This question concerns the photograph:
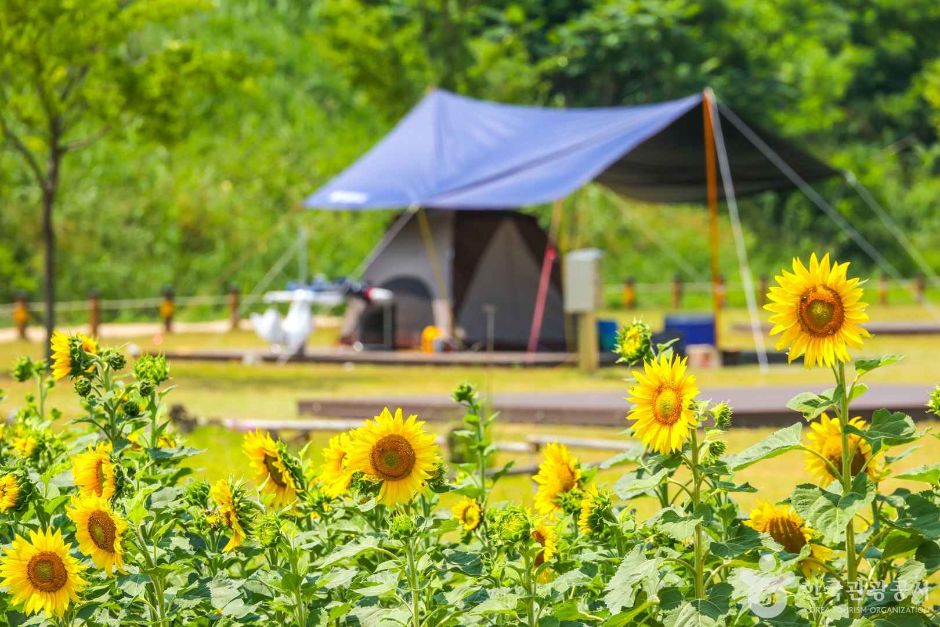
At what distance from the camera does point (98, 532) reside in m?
2.81

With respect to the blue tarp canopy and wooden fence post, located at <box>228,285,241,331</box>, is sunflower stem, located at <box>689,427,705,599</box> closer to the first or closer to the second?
the blue tarp canopy

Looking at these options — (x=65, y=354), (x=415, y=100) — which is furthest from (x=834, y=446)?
(x=415, y=100)

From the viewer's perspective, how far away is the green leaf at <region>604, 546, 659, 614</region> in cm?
265

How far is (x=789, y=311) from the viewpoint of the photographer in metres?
2.62

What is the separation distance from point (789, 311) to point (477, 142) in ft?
45.7

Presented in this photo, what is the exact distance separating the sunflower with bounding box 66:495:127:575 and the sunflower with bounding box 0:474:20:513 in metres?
0.24

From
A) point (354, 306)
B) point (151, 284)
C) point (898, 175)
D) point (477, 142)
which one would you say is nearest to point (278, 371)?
point (354, 306)

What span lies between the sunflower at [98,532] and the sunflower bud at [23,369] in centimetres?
132

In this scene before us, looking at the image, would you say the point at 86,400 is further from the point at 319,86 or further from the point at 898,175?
the point at 898,175

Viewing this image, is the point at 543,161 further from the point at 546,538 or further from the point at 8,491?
the point at 8,491

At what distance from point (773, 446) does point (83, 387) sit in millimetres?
1534

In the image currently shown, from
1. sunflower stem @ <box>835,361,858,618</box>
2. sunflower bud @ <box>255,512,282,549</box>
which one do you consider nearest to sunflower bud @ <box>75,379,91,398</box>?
sunflower bud @ <box>255,512,282,549</box>

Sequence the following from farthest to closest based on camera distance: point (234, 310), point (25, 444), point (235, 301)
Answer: point (235, 301)
point (234, 310)
point (25, 444)

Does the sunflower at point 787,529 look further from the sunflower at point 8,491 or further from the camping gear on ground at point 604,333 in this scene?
the camping gear on ground at point 604,333
